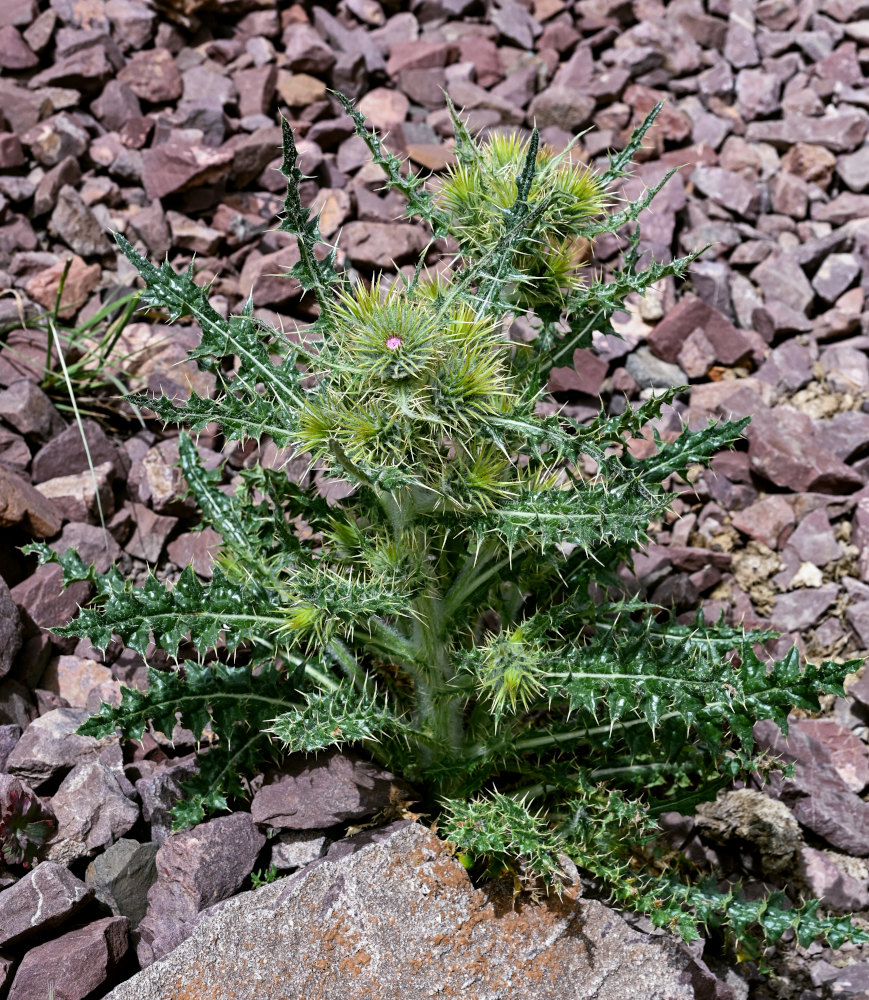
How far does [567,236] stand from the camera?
9.60 ft

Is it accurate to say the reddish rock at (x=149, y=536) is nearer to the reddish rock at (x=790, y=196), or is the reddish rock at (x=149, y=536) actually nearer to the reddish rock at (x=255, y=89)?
the reddish rock at (x=255, y=89)

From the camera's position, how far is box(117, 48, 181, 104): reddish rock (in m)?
4.98

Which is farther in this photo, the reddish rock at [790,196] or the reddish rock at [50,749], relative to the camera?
the reddish rock at [790,196]

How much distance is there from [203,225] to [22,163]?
2.83ft

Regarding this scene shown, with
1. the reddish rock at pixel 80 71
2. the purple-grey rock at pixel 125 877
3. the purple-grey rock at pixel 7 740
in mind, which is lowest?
the purple-grey rock at pixel 125 877

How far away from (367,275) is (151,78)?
1634mm

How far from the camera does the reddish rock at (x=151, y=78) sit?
16.3ft

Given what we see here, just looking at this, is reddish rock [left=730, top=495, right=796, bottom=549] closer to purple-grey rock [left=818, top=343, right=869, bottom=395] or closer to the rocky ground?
the rocky ground

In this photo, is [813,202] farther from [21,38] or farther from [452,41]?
[21,38]

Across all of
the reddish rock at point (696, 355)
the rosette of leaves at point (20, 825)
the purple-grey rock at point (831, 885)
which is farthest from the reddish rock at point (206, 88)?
the purple-grey rock at point (831, 885)

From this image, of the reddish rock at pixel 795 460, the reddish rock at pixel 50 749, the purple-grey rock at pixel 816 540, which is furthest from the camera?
the reddish rock at pixel 795 460

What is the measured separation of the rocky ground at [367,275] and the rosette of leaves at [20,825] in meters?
0.03

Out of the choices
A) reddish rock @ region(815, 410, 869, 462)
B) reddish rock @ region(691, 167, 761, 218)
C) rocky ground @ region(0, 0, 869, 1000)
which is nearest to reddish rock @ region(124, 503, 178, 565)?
Answer: rocky ground @ region(0, 0, 869, 1000)

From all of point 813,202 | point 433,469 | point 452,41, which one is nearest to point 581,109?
point 452,41
